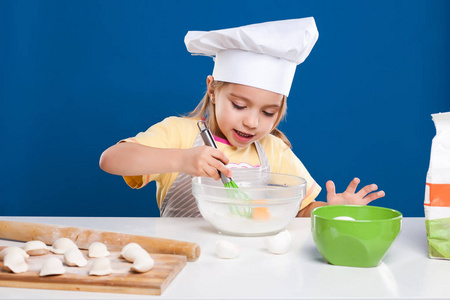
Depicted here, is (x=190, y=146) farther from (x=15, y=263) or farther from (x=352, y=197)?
(x=15, y=263)

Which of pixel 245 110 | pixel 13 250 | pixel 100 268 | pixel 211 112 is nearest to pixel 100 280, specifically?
pixel 100 268

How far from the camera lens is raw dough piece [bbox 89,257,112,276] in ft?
1.98

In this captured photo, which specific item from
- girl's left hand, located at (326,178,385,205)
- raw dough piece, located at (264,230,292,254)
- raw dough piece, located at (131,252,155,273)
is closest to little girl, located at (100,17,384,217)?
girl's left hand, located at (326,178,385,205)

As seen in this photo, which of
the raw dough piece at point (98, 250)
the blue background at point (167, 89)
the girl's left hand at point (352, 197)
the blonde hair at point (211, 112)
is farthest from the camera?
the blue background at point (167, 89)

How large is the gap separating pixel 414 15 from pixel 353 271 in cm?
135

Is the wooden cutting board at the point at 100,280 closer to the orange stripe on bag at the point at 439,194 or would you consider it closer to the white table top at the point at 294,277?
the white table top at the point at 294,277

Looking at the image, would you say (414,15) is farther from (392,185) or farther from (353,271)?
(353,271)

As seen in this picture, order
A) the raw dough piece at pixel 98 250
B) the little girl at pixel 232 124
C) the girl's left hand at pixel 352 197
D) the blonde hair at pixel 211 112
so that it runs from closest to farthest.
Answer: the raw dough piece at pixel 98 250
the little girl at pixel 232 124
the girl's left hand at pixel 352 197
the blonde hair at pixel 211 112

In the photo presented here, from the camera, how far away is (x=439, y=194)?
0.72 meters

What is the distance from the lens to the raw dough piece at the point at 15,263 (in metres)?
0.61

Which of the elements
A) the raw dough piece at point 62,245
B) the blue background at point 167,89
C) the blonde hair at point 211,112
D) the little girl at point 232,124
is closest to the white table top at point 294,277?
the raw dough piece at point 62,245

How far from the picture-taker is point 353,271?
2.22ft

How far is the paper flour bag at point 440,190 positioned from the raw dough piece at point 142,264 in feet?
1.32

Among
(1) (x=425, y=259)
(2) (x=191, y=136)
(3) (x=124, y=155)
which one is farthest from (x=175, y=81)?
(1) (x=425, y=259)
